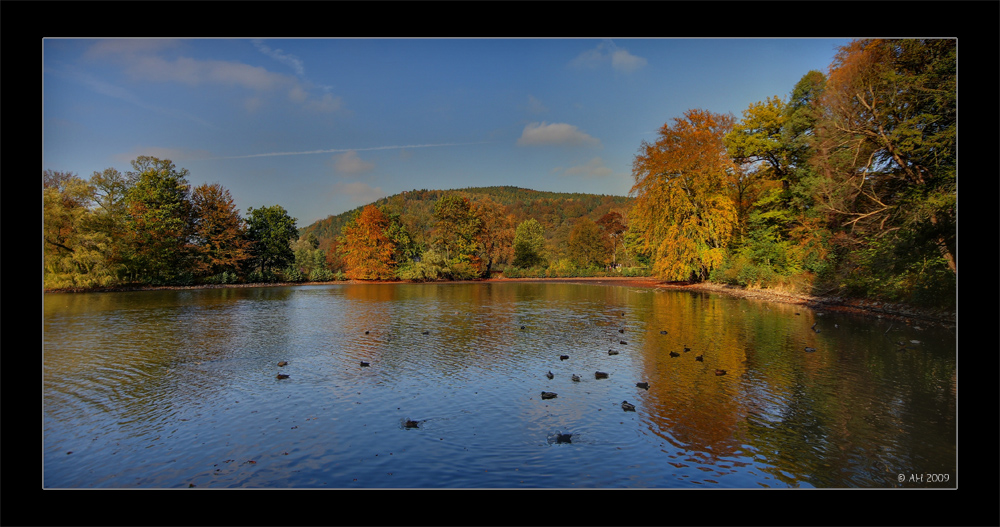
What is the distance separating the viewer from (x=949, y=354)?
36.4 ft

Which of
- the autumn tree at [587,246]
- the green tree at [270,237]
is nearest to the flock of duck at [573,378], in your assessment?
the green tree at [270,237]

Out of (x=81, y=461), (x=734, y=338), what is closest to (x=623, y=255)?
(x=734, y=338)

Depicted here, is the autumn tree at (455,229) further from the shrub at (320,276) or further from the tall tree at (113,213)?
the tall tree at (113,213)

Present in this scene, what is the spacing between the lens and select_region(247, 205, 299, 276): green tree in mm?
53250

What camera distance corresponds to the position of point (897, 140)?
48.8ft

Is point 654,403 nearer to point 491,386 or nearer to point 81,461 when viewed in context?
point 491,386

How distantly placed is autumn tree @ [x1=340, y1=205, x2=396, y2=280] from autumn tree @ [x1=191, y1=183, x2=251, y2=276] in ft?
34.8

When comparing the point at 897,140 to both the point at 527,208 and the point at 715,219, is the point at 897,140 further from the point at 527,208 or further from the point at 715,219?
the point at 527,208

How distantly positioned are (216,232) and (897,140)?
53402mm

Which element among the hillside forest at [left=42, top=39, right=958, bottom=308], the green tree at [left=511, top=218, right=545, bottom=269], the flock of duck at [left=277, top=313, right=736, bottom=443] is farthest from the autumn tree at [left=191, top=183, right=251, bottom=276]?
the flock of duck at [left=277, top=313, right=736, bottom=443]

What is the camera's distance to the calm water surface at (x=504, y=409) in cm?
551

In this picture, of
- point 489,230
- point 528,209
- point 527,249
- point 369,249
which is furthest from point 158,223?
point 528,209

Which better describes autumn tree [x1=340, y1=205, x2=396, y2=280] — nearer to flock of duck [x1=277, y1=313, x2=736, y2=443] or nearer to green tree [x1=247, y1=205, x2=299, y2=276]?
green tree [x1=247, y1=205, x2=299, y2=276]
